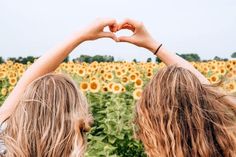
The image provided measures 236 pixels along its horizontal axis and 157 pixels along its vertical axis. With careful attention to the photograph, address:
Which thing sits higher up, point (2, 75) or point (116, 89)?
point (116, 89)

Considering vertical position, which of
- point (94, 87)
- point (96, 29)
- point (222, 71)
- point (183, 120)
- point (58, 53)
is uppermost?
point (96, 29)

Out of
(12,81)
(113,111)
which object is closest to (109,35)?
(113,111)

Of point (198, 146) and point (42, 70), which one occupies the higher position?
point (42, 70)

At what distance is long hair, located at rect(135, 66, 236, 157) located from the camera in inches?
87.4

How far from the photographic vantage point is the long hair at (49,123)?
6.74 ft

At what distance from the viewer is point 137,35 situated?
278 cm

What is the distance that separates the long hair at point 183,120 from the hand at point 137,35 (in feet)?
1.57

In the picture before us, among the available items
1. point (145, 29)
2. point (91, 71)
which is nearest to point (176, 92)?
point (145, 29)

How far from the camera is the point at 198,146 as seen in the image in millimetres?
2193

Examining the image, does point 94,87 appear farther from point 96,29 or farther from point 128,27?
point 96,29

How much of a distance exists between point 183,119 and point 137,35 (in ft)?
2.19

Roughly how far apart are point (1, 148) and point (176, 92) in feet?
2.38

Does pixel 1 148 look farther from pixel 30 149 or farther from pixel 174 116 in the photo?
pixel 174 116

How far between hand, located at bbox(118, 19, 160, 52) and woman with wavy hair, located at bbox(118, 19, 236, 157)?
47cm
